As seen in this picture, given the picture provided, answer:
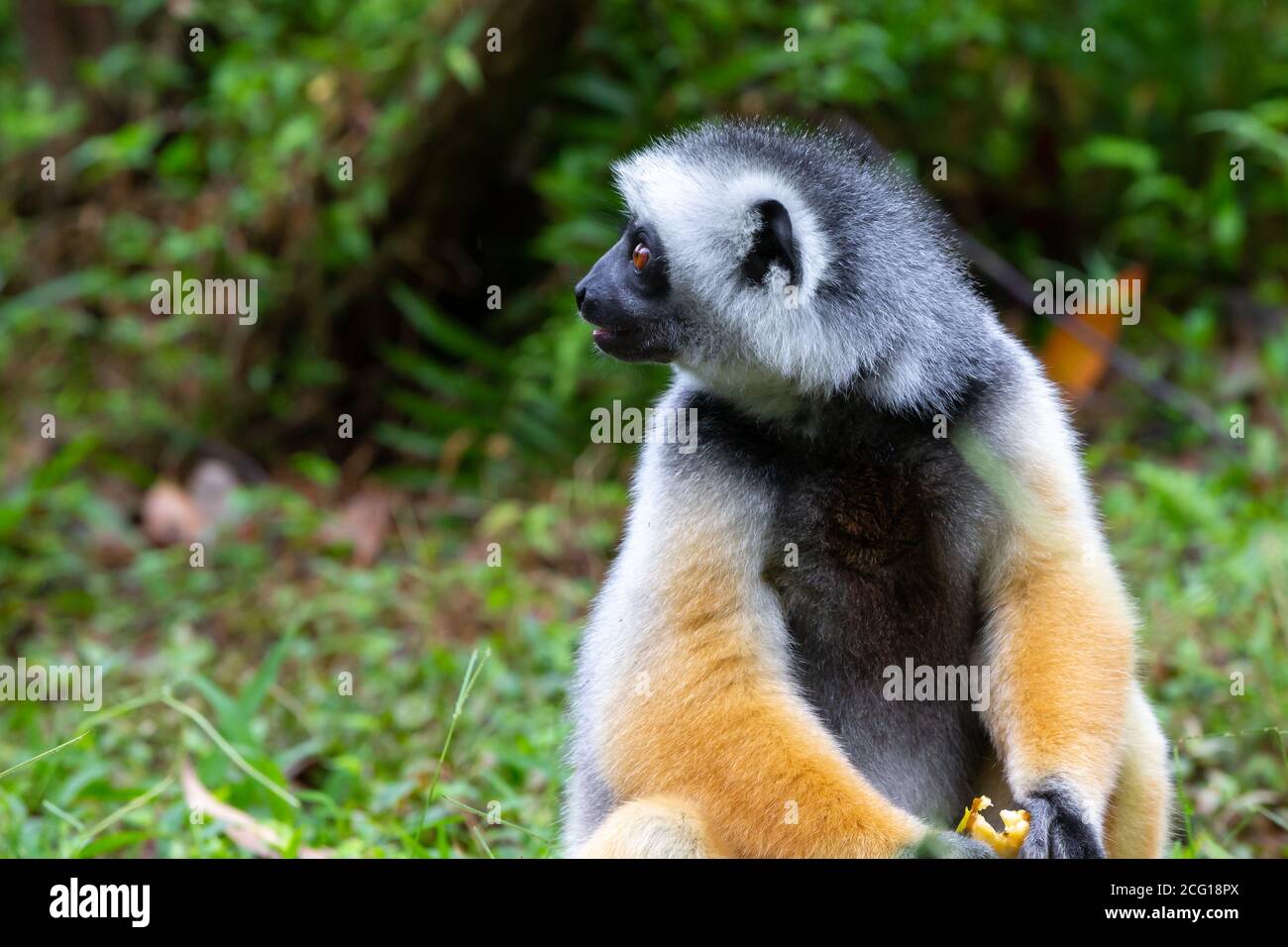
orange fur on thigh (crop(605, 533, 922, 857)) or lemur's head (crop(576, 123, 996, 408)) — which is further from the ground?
lemur's head (crop(576, 123, 996, 408))

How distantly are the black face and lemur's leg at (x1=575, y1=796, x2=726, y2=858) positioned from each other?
1.57 meters

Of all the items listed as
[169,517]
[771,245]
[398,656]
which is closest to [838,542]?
[771,245]

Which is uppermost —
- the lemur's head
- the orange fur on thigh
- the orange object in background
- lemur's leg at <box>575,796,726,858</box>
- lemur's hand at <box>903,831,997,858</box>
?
the orange object in background

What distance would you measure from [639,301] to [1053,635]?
6.02ft

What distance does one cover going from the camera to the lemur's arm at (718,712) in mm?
4391

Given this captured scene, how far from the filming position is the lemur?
4578 mm

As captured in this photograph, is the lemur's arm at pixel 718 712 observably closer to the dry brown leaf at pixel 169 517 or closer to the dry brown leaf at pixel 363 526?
the dry brown leaf at pixel 363 526

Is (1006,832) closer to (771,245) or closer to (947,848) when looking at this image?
(947,848)

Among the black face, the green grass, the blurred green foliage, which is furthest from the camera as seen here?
the blurred green foliage

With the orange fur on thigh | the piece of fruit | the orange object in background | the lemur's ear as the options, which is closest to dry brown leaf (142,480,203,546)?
the orange object in background

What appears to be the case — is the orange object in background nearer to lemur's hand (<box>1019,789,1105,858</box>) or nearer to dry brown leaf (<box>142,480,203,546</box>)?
lemur's hand (<box>1019,789,1105,858</box>)

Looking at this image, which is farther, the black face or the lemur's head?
the black face

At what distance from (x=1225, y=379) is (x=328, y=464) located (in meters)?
7.31
